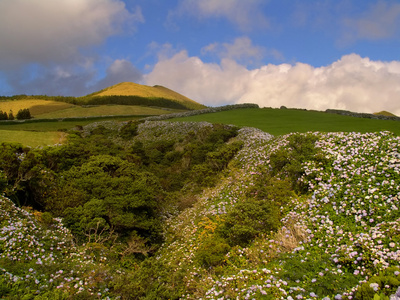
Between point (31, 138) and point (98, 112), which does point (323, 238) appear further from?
point (98, 112)

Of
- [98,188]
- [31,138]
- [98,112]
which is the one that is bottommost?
[98,188]

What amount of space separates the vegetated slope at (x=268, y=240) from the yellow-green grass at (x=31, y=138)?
1234 centimetres

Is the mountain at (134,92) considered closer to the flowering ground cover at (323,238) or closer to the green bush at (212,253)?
the flowering ground cover at (323,238)

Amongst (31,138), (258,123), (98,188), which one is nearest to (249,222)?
(98,188)

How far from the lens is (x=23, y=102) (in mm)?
82438

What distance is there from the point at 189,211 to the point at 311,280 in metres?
10.7

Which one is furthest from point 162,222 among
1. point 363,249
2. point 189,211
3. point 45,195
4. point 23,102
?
point 23,102

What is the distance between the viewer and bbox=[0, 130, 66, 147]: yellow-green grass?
27656 millimetres

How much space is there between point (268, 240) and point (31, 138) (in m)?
28.0

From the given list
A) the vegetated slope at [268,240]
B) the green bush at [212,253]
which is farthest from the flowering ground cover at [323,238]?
the green bush at [212,253]

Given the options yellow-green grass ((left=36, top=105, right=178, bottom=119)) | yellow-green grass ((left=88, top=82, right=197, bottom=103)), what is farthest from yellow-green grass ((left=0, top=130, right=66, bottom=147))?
yellow-green grass ((left=88, top=82, right=197, bottom=103))

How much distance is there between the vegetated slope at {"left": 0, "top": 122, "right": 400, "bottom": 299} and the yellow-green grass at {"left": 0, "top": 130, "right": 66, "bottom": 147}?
12.3m

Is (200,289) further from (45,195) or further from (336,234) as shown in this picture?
(45,195)

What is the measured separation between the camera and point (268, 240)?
10.1 metres
